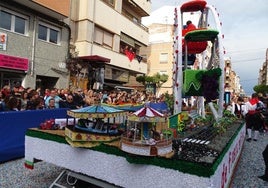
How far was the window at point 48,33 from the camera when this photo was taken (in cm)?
1482

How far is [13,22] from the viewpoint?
13.1 metres

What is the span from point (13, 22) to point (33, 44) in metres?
1.47

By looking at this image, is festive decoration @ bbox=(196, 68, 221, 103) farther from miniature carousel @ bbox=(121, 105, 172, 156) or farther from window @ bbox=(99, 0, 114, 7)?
window @ bbox=(99, 0, 114, 7)

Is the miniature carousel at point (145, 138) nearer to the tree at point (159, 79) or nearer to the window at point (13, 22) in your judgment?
the window at point (13, 22)

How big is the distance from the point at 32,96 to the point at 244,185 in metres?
6.49

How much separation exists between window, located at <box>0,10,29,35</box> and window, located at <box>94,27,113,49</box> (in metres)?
5.83

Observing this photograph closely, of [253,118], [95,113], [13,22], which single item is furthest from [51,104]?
[253,118]

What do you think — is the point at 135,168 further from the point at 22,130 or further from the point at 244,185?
the point at 22,130

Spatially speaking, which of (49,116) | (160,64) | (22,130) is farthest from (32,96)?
(160,64)

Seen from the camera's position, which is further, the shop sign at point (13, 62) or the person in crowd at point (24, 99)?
the shop sign at point (13, 62)

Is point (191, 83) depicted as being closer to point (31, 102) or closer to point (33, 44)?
point (31, 102)

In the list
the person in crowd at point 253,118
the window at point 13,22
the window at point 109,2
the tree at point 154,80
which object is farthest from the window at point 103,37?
the person in crowd at point 253,118

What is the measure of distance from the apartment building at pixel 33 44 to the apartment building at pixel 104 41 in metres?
1.10

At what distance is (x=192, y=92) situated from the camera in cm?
610
